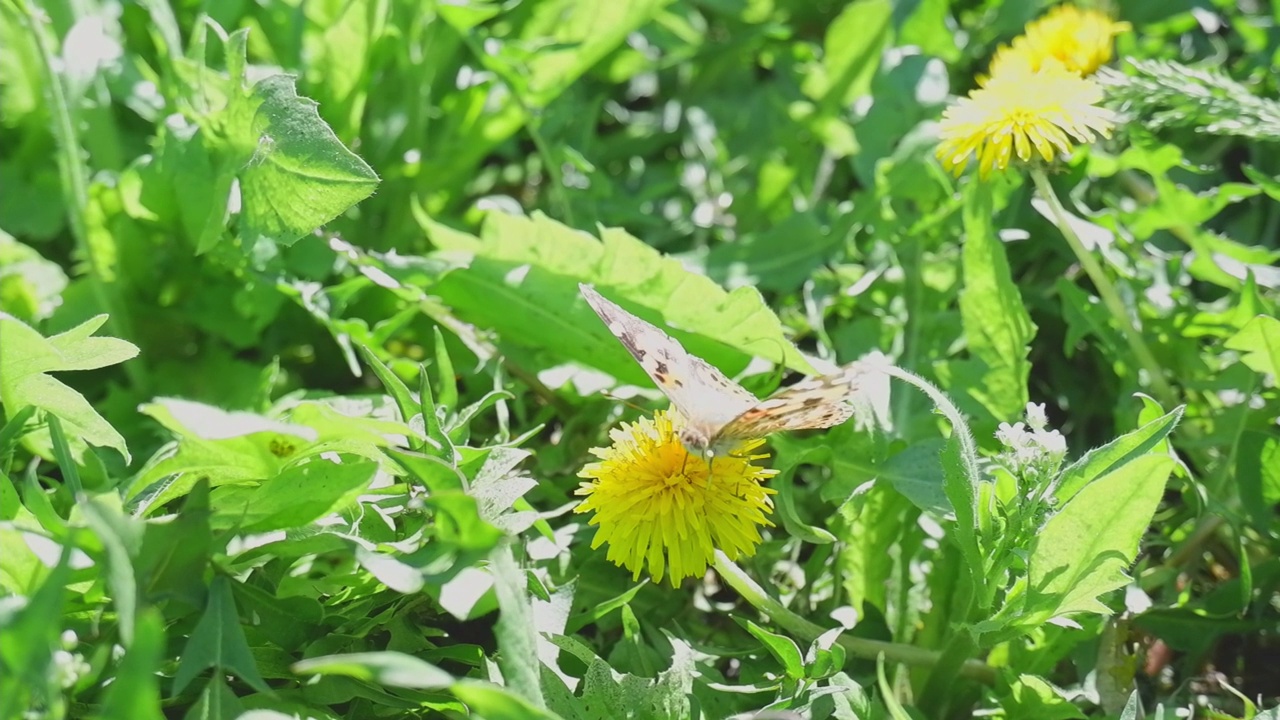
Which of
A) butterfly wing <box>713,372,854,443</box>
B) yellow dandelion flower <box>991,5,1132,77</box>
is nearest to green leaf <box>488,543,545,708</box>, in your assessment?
butterfly wing <box>713,372,854,443</box>

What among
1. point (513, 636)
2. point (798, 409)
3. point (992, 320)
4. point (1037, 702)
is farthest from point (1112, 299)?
point (513, 636)

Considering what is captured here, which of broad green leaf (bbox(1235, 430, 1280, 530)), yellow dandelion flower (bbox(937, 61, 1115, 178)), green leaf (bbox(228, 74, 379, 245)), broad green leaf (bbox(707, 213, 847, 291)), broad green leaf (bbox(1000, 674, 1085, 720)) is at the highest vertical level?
green leaf (bbox(228, 74, 379, 245))

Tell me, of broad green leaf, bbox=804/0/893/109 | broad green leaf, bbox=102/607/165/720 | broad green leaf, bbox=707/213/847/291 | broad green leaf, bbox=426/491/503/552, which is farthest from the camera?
broad green leaf, bbox=804/0/893/109

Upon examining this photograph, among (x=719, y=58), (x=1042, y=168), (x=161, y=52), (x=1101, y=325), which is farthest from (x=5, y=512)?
(x=719, y=58)

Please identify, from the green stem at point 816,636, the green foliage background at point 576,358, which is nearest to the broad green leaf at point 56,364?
the green foliage background at point 576,358

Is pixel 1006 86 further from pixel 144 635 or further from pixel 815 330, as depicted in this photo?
pixel 144 635

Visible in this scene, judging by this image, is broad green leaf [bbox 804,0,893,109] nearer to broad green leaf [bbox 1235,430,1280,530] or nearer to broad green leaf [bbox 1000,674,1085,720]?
broad green leaf [bbox 1235,430,1280,530]

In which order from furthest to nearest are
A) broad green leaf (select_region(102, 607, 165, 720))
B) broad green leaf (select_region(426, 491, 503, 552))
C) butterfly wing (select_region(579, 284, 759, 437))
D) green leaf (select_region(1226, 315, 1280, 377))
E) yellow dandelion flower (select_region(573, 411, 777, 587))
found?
1. green leaf (select_region(1226, 315, 1280, 377))
2. yellow dandelion flower (select_region(573, 411, 777, 587))
3. butterfly wing (select_region(579, 284, 759, 437))
4. broad green leaf (select_region(426, 491, 503, 552))
5. broad green leaf (select_region(102, 607, 165, 720))
